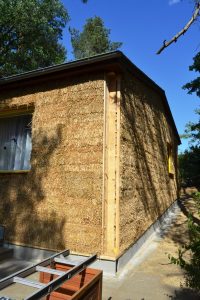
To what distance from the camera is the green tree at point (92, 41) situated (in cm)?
3191

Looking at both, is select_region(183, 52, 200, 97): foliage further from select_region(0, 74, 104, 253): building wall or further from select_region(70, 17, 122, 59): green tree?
select_region(70, 17, 122, 59): green tree

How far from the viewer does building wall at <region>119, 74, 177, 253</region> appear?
6.42m

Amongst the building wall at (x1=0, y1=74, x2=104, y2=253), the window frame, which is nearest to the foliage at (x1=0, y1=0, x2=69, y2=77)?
the window frame

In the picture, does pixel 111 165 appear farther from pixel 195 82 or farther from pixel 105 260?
pixel 195 82

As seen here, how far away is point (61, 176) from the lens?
6.49 meters

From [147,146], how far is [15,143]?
383cm

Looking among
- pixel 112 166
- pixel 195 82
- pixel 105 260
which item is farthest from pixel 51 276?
pixel 195 82

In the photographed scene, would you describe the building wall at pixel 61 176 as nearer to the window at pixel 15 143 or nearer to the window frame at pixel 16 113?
the window frame at pixel 16 113

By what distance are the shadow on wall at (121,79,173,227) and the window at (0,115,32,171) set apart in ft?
9.00

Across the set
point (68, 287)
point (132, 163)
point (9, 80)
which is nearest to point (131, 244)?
point (132, 163)

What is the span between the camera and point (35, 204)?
673cm

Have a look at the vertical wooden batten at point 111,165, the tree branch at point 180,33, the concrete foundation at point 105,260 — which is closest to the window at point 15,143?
the concrete foundation at point 105,260

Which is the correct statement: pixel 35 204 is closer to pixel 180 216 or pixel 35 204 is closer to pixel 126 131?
pixel 126 131

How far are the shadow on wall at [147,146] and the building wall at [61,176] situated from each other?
2.87 feet
